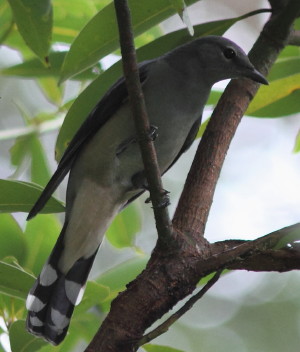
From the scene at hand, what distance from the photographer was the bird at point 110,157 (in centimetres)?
318

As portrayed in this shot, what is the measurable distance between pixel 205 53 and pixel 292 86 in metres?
0.64

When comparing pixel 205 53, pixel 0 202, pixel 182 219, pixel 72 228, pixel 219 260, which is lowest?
pixel 219 260

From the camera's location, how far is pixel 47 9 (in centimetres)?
235

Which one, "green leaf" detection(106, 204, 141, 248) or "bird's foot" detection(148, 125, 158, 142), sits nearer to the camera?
"bird's foot" detection(148, 125, 158, 142)

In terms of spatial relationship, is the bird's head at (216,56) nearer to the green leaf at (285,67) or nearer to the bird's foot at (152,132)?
the green leaf at (285,67)

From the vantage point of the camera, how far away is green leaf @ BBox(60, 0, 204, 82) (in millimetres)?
2754

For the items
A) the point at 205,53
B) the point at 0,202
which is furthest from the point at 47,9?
the point at 205,53

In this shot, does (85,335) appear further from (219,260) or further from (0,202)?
(219,260)

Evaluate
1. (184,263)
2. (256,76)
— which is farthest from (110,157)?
(184,263)

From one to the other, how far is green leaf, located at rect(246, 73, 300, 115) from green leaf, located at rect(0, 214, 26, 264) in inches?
45.8

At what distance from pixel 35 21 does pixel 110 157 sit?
37.8 inches

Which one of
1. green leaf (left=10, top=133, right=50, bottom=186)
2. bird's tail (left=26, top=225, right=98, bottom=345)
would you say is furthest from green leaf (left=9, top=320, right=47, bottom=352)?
green leaf (left=10, top=133, right=50, bottom=186)

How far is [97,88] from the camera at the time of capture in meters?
3.01

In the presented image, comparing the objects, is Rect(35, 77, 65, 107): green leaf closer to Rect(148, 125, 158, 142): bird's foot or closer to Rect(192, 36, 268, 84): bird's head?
Rect(192, 36, 268, 84): bird's head
